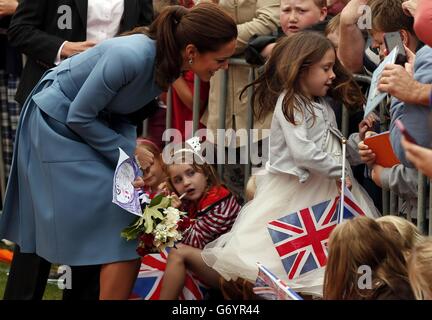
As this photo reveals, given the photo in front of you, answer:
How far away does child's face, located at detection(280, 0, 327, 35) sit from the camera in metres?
7.39

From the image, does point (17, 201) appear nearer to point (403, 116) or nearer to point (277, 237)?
point (277, 237)

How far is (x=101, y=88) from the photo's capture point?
5.93 meters

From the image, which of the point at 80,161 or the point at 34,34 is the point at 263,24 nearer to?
the point at 34,34

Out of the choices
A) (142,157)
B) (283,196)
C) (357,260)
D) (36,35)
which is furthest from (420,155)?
(36,35)

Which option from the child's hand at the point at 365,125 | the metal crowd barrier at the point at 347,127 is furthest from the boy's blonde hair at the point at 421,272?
the child's hand at the point at 365,125

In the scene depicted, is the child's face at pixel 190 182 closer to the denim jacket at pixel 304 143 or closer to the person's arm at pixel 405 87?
the denim jacket at pixel 304 143

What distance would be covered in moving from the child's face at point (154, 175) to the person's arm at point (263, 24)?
0.89 m

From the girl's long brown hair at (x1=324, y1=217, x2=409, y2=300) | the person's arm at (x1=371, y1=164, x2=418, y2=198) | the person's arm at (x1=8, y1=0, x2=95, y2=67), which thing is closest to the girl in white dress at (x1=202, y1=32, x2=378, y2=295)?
the person's arm at (x1=371, y1=164, x2=418, y2=198)

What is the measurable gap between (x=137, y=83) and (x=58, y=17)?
181 cm

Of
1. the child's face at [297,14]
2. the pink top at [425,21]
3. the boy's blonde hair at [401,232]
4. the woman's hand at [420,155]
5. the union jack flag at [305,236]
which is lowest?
the union jack flag at [305,236]

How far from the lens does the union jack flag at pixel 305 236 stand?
644 centimetres

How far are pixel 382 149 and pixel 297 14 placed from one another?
4.60 feet

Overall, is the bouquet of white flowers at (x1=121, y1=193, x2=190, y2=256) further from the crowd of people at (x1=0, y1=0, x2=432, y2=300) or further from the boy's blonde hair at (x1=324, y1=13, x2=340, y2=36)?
the boy's blonde hair at (x1=324, y1=13, x2=340, y2=36)
